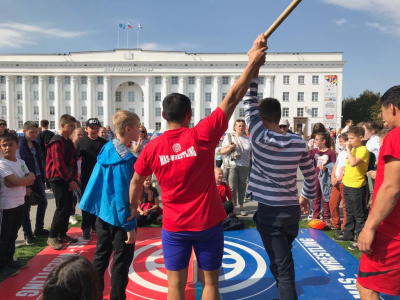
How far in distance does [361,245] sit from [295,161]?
0.84 meters

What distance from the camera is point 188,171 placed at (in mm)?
2219

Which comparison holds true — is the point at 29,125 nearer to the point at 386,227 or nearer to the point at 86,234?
the point at 86,234

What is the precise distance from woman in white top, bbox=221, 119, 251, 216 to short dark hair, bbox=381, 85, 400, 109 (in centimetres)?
463

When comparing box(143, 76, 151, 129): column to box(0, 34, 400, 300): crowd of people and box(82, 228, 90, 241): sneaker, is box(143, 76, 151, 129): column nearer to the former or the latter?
box(82, 228, 90, 241): sneaker

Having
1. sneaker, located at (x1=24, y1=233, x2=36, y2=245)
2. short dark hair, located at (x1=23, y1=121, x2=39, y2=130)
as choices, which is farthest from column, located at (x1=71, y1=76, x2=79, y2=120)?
sneaker, located at (x1=24, y1=233, x2=36, y2=245)

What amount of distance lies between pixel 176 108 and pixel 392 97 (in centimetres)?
160

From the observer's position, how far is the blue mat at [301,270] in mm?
3496

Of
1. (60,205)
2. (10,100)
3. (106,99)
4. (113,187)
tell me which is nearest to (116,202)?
(113,187)

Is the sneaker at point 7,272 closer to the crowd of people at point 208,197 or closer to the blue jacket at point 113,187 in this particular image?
the crowd of people at point 208,197

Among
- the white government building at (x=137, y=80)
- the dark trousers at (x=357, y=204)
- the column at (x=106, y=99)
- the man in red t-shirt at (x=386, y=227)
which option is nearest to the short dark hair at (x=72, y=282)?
the man in red t-shirt at (x=386, y=227)

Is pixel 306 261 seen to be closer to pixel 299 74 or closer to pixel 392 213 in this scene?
pixel 392 213

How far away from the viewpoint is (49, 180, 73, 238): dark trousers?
4.84m

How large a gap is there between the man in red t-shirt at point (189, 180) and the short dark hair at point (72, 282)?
979mm

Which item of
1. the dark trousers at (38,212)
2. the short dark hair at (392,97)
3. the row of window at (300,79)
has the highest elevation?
the row of window at (300,79)
